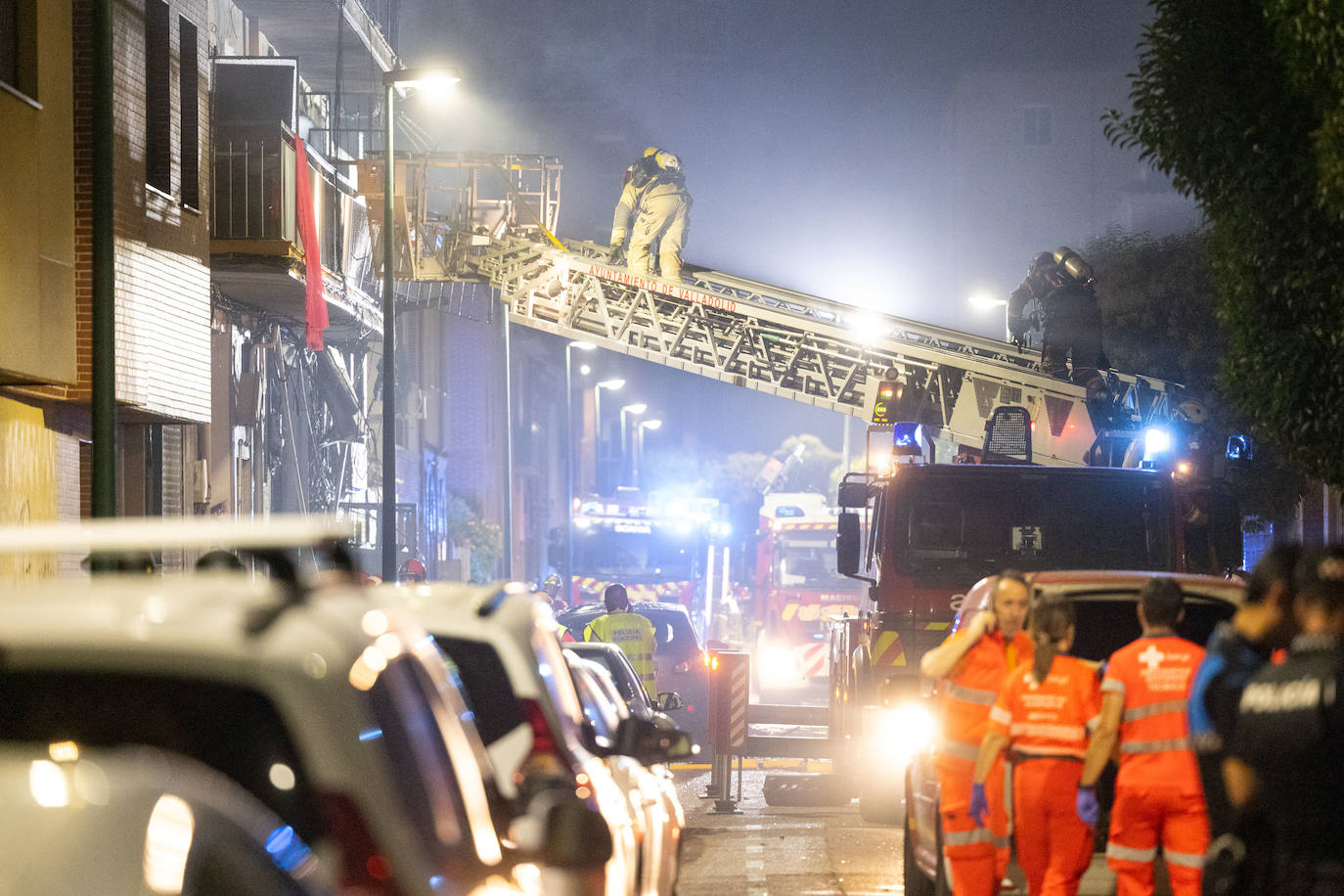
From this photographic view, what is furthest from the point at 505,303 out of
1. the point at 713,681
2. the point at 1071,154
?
the point at 1071,154

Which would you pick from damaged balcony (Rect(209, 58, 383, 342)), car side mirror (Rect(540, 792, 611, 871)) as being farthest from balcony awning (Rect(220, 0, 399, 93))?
car side mirror (Rect(540, 792, 611, 871))

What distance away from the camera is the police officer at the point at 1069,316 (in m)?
17.7

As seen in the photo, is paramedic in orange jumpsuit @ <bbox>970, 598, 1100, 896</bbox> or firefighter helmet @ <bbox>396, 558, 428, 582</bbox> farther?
firefighter helmet @ <bbox>396, 558, 428, 582</bbox>

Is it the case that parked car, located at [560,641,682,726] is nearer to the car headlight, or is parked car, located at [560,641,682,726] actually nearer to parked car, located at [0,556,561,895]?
the car headlight

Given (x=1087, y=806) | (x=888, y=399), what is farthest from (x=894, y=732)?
(x=1087, y=806)

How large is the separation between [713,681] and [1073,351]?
236 inches

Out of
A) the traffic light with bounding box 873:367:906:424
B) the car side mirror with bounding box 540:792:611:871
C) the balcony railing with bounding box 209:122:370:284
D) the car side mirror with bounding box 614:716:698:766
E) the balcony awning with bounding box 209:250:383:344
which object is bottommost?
the car side mirror with bounding box 614:716:698:766

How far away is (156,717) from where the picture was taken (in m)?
3.11

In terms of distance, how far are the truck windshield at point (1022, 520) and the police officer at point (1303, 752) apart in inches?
285

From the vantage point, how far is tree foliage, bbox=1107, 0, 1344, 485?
1208cm

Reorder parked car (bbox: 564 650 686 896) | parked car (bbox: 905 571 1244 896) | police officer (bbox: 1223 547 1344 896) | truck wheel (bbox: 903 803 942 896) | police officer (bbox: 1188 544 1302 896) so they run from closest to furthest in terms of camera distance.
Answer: police officer (bbox: 1223 547 1344 896), parked car (bbox: 564 650 686 896), police officer (bbox: 1188 544 1302 896), parked car (bbox: 905 571 1244 896), truck wheel (bbox: 903 803 942 896)

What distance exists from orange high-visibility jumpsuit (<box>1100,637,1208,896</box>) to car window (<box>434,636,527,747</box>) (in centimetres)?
277

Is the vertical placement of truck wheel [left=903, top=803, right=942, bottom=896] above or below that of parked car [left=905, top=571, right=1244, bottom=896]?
below

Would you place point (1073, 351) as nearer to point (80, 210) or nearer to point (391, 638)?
point (80, 210)
